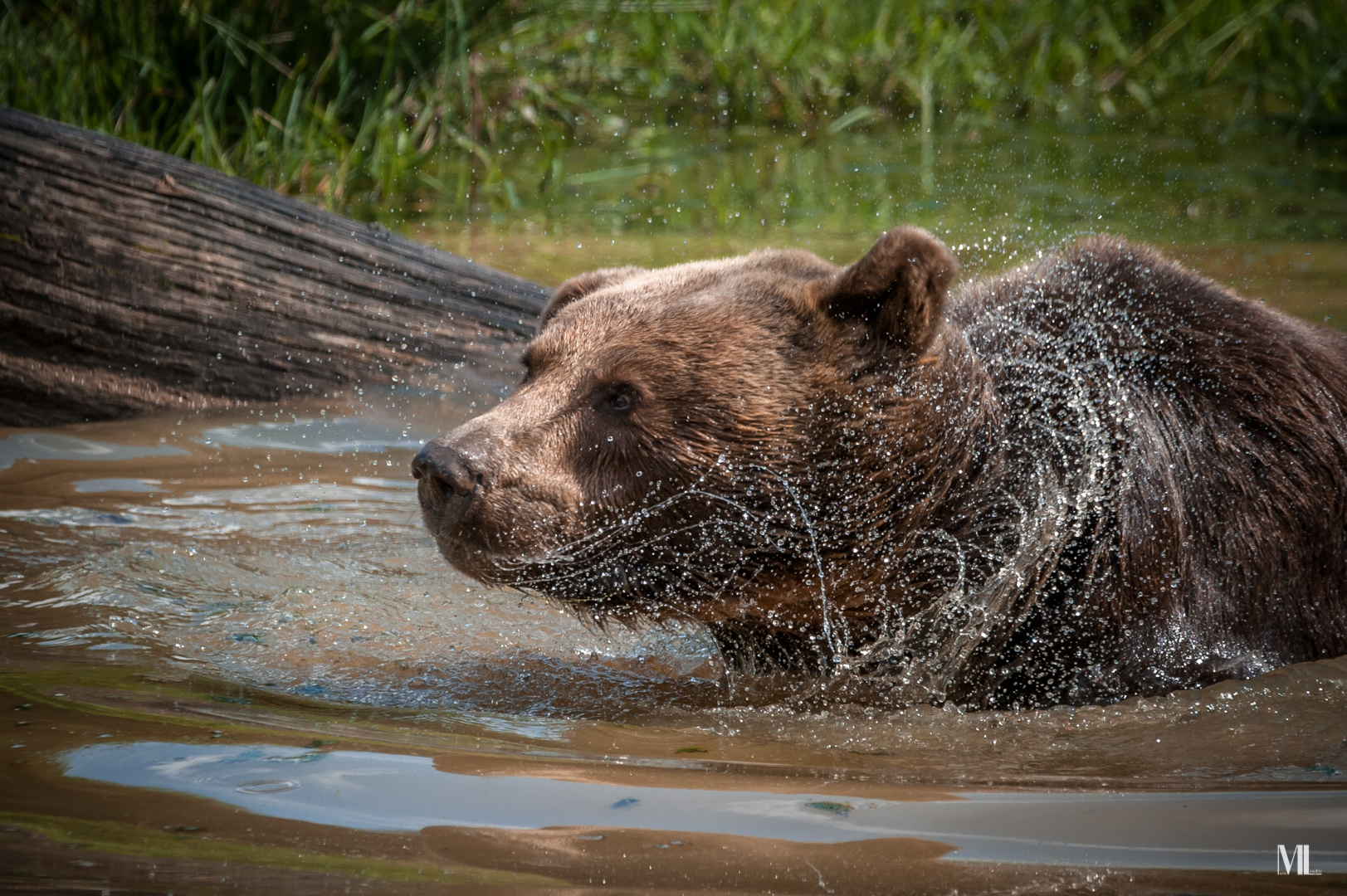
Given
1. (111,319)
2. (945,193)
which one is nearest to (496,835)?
(111,319)

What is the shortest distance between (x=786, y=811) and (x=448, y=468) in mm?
1234

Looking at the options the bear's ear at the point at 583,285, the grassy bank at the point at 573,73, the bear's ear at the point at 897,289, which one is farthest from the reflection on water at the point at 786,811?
the grassy bank at the point at 573,73

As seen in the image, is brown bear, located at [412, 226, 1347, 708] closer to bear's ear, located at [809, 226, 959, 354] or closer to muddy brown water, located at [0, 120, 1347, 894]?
bear's ear, located at [809, 226, 959, 354]

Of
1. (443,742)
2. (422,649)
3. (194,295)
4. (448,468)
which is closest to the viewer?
(443,742)

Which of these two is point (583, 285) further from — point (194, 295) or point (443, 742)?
point (194, 295)

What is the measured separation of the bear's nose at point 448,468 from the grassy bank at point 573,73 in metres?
5.46

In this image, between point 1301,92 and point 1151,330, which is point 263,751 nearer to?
point 1151,330

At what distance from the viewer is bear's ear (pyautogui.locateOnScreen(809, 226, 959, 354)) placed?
133 inches

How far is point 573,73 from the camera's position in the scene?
1316 cm

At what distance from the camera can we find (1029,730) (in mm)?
3348

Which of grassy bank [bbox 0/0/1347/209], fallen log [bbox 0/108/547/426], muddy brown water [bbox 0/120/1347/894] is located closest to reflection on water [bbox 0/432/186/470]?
muddy brown water [bbox 0/120/1347/894]

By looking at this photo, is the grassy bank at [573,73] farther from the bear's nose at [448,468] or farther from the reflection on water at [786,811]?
the reflection on water at [786,811]

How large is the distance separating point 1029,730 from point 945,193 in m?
7.59

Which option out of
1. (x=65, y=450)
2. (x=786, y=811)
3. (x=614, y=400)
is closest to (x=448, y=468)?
(x=614, y=400)
